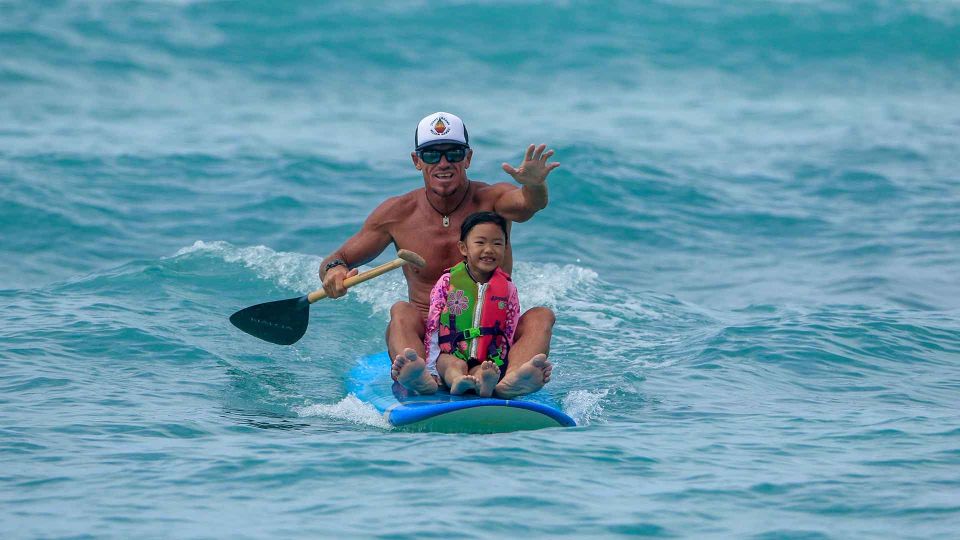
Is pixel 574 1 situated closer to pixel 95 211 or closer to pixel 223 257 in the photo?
pixel 95 211

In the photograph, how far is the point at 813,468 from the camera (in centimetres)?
619

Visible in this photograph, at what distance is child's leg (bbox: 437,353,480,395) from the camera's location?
23.0 ft

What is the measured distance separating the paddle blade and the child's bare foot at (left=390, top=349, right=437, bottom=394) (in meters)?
1.54

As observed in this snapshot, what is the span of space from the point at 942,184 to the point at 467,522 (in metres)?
12.3

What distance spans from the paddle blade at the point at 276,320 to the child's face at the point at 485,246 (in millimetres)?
1594

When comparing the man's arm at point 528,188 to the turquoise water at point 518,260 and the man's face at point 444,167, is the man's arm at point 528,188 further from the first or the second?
the turquoise water at point 518,260

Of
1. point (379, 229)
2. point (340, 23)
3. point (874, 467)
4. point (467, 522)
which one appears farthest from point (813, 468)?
point (340, 23)

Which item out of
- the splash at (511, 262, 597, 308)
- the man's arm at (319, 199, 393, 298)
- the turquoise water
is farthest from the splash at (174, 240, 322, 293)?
the man's arm at (319, 199, 393, 298)

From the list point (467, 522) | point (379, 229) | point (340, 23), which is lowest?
point (467, 522)

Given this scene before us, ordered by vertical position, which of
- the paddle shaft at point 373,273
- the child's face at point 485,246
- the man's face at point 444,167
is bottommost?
the paddle shaft at point 373,273

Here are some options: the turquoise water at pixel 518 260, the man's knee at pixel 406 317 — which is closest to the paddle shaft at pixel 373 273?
the man's knee at pixel 406 317

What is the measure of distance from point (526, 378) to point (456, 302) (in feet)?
2.47

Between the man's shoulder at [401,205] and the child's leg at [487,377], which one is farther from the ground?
the man's shoulder at [401,205]

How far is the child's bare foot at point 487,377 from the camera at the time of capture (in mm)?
6809
